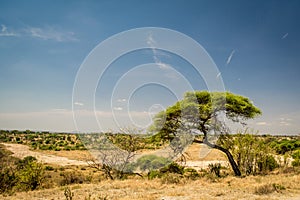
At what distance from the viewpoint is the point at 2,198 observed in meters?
10.8

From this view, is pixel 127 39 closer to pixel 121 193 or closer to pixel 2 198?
pixel 121 193

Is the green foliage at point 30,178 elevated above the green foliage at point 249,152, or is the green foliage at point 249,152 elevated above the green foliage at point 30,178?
the green foliage at point 249,152

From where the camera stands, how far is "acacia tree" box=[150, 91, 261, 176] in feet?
53.9

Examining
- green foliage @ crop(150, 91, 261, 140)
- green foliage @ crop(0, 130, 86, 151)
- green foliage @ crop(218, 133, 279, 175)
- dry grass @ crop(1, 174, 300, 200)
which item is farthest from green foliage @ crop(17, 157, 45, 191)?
green foliage @ crop(0, 130, 86, 151)

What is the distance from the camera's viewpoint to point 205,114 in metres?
16.7

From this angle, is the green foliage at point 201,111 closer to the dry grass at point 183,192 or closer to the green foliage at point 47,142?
the dry grass at point 183,192

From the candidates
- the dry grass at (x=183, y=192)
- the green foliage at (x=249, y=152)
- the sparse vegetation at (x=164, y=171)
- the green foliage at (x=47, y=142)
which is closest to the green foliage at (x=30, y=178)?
the sparse vegetation at (x=164, y=171)

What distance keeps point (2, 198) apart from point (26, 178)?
3731 mm

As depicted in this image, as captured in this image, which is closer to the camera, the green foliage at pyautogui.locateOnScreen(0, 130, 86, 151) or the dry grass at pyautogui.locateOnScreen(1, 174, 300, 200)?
the dry grass at pyautogui.locateOnScreen(1, 174, 300, 200)

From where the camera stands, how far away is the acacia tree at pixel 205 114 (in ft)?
53.9

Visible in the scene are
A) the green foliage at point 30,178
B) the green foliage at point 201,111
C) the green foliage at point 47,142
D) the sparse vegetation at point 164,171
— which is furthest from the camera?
the green foliage at point 47,142

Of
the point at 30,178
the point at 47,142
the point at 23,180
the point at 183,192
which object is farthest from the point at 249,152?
the point at 47,142

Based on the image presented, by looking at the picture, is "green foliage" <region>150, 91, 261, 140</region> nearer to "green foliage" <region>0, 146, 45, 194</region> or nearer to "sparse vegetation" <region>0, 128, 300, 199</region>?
"sparse vegetation" <region>0, 128, 300, 199</region>

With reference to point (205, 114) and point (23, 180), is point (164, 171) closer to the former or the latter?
point (205, 114)
